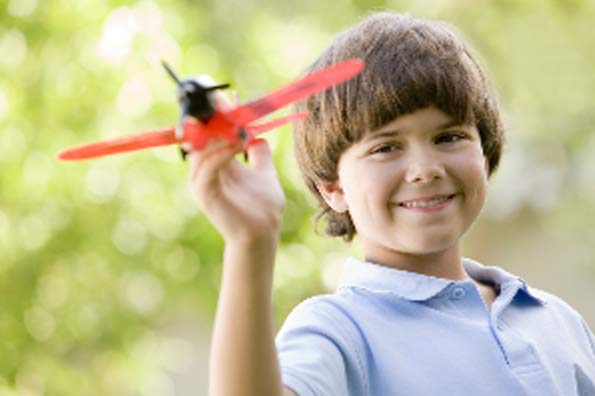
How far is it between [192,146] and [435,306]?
600 mm

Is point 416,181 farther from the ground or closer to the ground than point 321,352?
farther from the ground

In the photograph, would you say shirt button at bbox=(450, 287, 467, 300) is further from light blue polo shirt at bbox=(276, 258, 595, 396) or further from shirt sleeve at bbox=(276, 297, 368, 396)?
shirt sleeve at bbox=(276, 297, 368, 396)

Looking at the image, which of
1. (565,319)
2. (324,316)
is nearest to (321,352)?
(324,316)

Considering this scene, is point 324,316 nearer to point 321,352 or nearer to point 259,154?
point 321,352

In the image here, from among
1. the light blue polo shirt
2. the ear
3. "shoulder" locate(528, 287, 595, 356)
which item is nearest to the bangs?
the ear

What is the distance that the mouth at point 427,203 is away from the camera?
1.58 m

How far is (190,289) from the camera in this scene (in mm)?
4422

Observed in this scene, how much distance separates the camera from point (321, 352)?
1.36 meters

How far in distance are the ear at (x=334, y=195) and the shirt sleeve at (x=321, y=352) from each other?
0.24 metres

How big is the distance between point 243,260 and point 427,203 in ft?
1.64

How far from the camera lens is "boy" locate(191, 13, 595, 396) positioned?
1482mm

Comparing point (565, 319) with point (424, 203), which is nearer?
point (424, 203)

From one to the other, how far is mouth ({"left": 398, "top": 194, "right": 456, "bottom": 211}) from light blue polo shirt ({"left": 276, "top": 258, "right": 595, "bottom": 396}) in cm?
11

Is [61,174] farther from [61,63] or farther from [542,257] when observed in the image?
[542,257]
